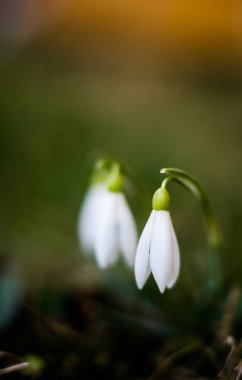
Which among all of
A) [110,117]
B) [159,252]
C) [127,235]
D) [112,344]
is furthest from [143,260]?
[110,117]

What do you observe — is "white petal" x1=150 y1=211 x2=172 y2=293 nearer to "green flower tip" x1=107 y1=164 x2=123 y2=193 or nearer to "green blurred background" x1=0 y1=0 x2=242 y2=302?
"green flower tip" x1=107 y1=164 x2=123 y2=193

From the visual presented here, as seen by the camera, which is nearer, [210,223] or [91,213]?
[210,223]

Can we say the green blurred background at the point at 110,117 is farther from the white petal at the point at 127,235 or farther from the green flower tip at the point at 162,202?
the green flower tip at the point at 162,202

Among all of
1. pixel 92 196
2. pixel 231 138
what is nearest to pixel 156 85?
pixel 231 138

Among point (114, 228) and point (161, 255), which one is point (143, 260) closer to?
→ point (161, 255)

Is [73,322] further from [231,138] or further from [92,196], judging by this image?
[231,138]

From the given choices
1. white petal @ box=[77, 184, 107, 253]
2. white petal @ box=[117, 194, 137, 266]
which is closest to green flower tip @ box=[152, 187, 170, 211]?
white petal @ box=[117, 194, 137, 266]
